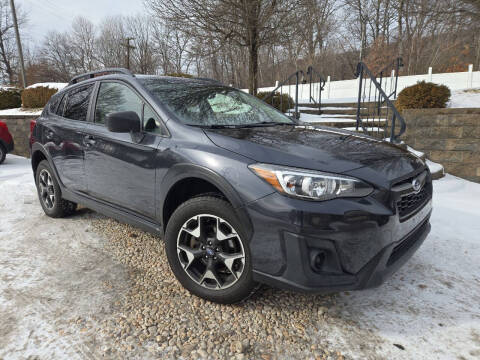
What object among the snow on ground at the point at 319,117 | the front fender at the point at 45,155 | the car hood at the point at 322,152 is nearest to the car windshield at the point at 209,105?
the car hood at the point at 322,152

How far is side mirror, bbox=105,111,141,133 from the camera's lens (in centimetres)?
238

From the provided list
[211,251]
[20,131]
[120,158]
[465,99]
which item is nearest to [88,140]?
[120,158]

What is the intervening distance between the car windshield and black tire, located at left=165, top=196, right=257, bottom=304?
68cm

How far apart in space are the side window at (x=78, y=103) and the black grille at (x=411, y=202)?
9.91 feet

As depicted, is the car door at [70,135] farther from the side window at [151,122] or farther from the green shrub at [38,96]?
the green shrub at [38,96]

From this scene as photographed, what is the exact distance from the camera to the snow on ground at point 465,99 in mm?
7995

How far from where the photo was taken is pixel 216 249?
2100 millimetres

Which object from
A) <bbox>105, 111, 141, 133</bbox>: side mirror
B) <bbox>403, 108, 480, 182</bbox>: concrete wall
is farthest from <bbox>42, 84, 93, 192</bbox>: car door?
<bbox>403, 108, 480, 182</bbox>: concrete wall

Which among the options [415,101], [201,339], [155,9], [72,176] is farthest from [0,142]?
[415,101]

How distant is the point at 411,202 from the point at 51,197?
13.2ft

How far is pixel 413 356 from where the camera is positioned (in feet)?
5.76

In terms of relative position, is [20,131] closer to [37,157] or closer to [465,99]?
[37,157]

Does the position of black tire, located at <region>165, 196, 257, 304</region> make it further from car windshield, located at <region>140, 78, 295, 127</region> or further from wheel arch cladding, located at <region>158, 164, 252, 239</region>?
car windshield, located at <region>140, 78, 295, 127</region>

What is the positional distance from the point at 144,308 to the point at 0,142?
846cm
